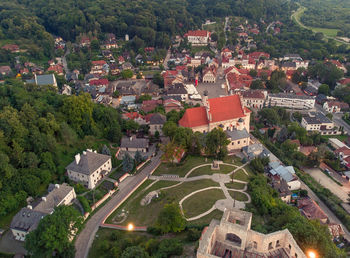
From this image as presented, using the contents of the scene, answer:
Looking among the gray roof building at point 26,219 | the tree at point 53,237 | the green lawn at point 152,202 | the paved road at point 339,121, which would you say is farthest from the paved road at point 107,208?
the paved road at point 339,121

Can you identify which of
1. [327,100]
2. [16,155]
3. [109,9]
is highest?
[109,9]

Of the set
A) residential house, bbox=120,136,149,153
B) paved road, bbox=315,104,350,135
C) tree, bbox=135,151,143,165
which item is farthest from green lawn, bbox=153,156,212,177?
paved road, bbox=315,104,350,135

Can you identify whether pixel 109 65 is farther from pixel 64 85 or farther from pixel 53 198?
pixel 53 198

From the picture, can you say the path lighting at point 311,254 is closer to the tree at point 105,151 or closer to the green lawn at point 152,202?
the green lawn at point 152,202

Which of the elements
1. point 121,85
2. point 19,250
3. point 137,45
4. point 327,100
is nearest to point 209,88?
point 121,85

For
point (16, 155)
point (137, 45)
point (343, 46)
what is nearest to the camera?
point (16, 155)

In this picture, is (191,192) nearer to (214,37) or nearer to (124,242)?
(124,242)

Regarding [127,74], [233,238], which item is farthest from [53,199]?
[127,74]
